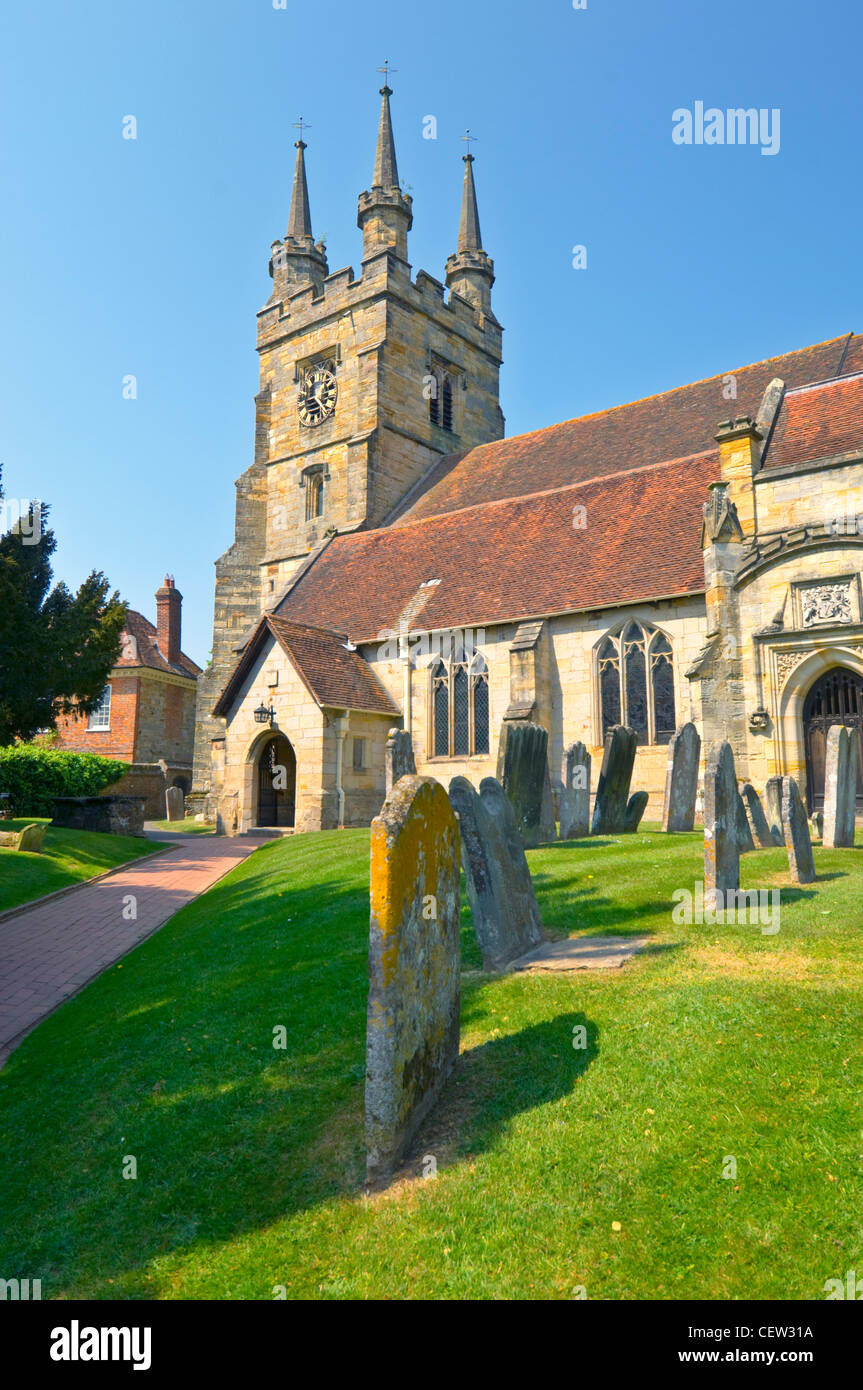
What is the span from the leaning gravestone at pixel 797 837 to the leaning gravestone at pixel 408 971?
4982mm

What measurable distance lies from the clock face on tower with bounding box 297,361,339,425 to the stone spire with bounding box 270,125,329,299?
5.59 m

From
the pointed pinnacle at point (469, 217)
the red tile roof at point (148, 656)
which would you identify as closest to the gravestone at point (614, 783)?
the red tile roof at point (148, 656)

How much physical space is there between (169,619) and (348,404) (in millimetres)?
16326

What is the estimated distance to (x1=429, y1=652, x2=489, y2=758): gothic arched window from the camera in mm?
21750

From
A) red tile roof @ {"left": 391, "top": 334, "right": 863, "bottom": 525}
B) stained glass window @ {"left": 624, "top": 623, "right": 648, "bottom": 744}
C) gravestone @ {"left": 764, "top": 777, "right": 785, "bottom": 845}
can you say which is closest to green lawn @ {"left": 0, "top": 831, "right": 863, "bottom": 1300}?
gravestone @ {"left": 764, "top": 777, "right": 785, "bottom": 845}

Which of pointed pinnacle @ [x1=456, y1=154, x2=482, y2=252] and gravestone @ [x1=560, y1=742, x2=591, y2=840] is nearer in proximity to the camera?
gravestone @ [x1=560, y1=742, x2=591, y2=840]

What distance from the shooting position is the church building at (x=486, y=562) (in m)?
15.4

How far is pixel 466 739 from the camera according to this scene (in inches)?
868

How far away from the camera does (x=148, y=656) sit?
4225cm

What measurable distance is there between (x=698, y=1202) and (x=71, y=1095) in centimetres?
431

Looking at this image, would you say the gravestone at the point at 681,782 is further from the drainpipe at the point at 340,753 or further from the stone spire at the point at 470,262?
the stone spire at the point at 470,262

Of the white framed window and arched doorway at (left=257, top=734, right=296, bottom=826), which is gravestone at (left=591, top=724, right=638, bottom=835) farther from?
the white framed window

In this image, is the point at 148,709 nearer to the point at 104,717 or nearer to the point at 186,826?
the point at 104,717
